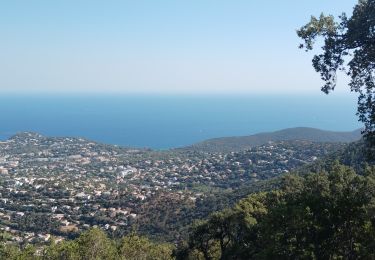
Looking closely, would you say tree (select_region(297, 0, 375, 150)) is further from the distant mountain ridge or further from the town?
the distant mountain ridge

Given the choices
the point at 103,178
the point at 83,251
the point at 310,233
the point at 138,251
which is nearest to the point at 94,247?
the point at 83,251

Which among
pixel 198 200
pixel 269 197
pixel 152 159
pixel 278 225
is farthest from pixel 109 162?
pixel 278 225

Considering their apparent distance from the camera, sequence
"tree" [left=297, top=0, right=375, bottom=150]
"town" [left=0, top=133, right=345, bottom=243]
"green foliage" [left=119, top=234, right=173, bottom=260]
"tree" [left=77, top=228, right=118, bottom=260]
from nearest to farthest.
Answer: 1. "tree" [left=297, top=0, right=375, bottom=150]
2. "tree" [left=77, top=228, right=118, bottom=260]
3. "green foliage" [left=119, top=234, right=173, bottom=260]
4. "town" [left=0, top=133, right=345, bottom=243]

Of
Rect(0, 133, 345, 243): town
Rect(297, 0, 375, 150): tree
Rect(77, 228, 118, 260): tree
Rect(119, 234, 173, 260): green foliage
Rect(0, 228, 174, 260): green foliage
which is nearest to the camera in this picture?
Rect(297, 0, 375, 150): tree

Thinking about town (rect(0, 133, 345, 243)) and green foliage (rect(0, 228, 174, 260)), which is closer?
green foliage (rect(0, 228, 174, 260))

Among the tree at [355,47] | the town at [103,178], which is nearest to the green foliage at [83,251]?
the town at [103,178]

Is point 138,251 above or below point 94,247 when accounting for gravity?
below

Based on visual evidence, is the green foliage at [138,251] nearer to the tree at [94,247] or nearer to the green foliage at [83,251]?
the green foliage at [83,251]

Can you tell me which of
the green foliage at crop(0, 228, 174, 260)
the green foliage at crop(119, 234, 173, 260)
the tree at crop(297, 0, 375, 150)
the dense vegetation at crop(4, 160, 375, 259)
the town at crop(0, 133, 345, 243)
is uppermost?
the tree at crop(297, 0, 375, 150)

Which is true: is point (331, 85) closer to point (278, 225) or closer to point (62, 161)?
point (278, 225)

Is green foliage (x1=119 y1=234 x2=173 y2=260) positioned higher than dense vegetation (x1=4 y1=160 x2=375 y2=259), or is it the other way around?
dense vegetation (x1=4 y1=160 x2=375 y2=259)

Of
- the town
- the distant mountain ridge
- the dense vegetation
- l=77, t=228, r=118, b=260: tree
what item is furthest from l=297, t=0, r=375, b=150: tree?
the distant mountain ridge

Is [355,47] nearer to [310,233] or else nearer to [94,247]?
[310,233]
